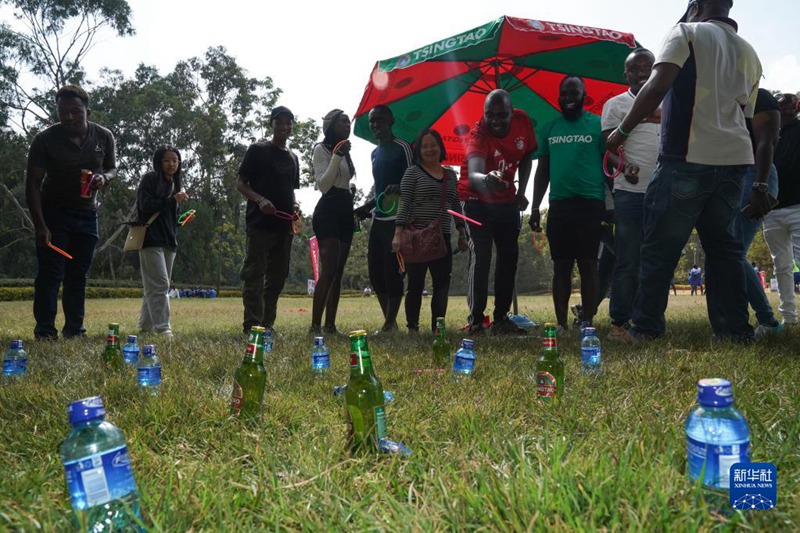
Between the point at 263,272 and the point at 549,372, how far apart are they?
3691 millimetres

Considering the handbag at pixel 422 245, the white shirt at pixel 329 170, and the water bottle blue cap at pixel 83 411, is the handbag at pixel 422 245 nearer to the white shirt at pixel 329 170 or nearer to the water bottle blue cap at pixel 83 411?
the white shirt at pixel 329 170

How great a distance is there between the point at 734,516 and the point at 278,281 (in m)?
4.86

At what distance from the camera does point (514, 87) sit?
701cm

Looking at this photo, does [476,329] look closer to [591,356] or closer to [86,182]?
[591,356]

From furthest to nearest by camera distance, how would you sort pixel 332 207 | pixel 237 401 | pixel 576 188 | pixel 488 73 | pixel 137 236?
pixel 488 73 → pixel 137 236 → pixel 332 207 → pixel 576 188 → pixel 237 401

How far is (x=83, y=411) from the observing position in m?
1.22

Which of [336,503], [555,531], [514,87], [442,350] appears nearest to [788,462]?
[555,531]

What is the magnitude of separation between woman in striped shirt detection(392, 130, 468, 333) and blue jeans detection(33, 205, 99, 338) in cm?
311

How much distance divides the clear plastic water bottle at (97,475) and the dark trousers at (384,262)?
14.0ft

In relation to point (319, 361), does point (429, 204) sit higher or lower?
higher

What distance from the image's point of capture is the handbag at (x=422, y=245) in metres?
5.02

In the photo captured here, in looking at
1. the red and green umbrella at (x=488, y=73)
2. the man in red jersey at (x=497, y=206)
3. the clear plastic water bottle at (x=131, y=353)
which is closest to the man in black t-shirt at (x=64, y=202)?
the clear plastic water bottle at (x=131, y=353)

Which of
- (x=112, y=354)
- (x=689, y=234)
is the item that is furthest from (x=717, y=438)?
(x=112, y=354)

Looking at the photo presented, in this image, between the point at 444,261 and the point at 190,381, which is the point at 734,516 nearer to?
the point at 190,381
